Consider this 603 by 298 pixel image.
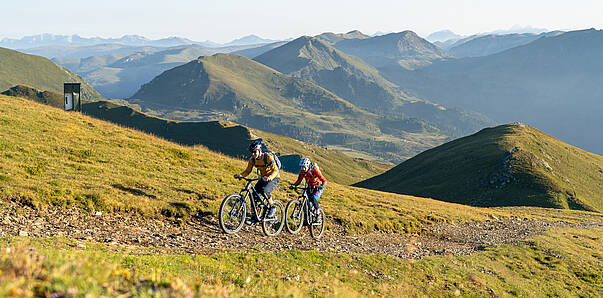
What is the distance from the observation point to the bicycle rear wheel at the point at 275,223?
18750 mm

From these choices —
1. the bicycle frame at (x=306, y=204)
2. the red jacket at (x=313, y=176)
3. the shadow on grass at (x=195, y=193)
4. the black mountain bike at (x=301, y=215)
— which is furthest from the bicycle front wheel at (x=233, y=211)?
the shadow on grass at (x=195, y=193)

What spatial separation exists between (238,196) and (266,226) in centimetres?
253

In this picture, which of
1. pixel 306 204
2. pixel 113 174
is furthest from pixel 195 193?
pixel 306 204

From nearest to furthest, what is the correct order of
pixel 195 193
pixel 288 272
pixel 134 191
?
pixel 288 272 → pixel 134 191 → pixel 195 193

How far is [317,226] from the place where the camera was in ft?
72.6

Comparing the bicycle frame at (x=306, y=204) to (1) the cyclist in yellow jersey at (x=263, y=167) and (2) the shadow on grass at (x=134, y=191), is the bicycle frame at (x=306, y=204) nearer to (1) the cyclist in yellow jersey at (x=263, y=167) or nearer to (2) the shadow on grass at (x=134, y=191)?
(1) the cyclist in yellow jersey at (x=263, y=167)

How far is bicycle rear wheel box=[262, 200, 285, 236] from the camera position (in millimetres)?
18750

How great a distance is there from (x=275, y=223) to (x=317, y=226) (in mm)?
2987

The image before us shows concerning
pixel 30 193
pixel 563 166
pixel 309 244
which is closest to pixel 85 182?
pixel 30 193

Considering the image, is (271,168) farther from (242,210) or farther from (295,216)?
(295,216)

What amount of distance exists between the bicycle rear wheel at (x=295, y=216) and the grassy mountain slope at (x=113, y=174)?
14.4 ft

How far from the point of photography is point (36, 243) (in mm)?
12391

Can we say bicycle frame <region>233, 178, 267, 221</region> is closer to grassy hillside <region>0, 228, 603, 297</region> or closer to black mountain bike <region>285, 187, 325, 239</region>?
black mountain bike <region>285, 187, 325, 239</region>

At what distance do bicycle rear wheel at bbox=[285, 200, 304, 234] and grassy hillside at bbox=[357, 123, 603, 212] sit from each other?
289 feet
